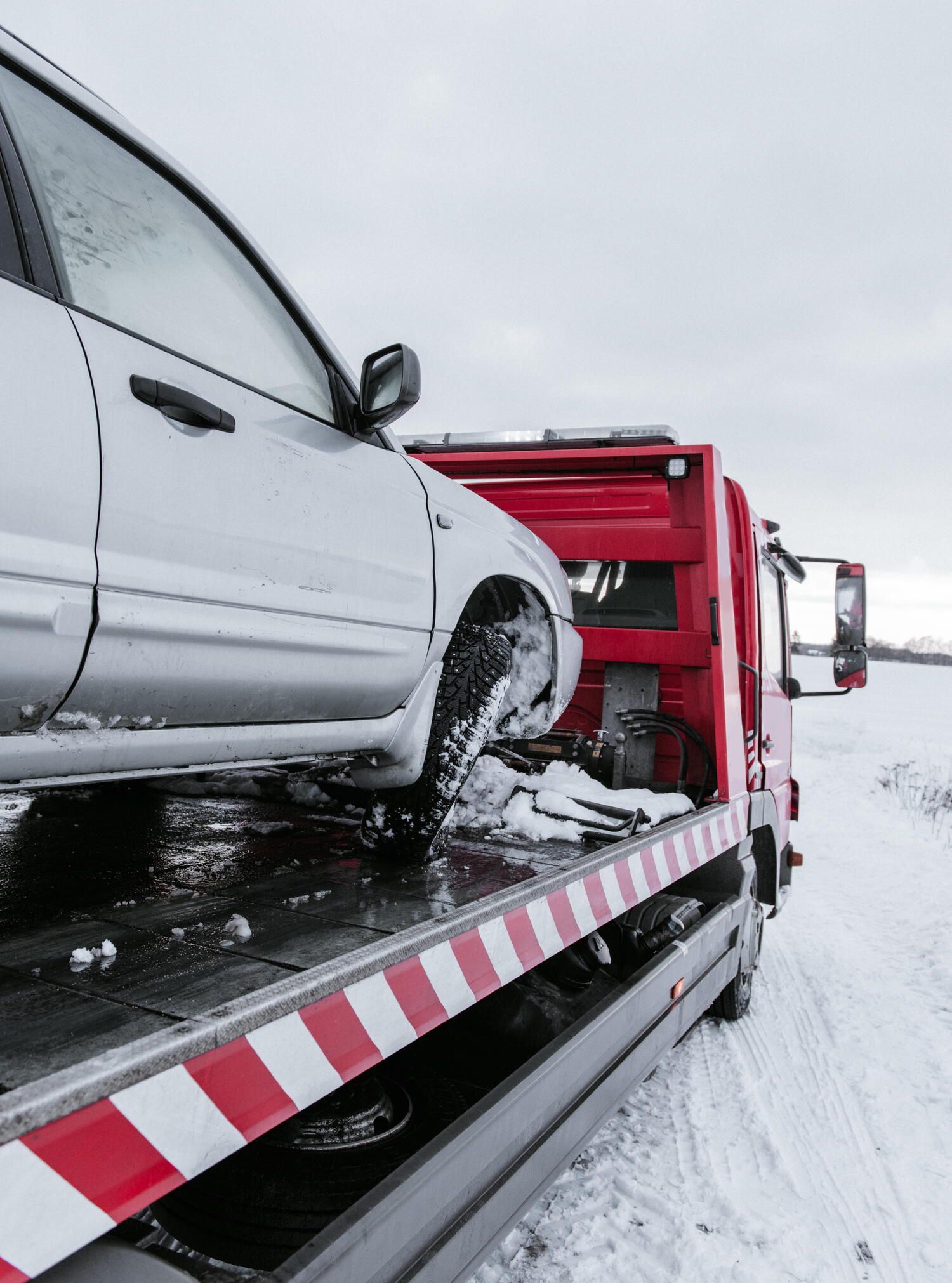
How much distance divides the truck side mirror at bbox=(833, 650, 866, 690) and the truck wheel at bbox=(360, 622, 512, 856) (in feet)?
9.40

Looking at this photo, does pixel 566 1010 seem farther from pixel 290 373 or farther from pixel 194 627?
pixel 290 373

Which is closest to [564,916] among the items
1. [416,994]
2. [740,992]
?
[416,994]

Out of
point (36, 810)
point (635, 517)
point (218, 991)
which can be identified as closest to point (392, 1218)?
point (218, 991)

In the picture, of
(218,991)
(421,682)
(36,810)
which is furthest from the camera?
(36,810)

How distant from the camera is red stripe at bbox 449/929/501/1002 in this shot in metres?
1.77

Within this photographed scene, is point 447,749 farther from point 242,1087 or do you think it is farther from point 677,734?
point 677,734

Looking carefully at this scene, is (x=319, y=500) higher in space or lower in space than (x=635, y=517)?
lower

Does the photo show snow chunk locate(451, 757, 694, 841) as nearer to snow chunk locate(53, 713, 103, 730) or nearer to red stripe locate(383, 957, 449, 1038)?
red stripe locate(383, 957, 449, 1038)

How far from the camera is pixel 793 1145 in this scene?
2.91 m

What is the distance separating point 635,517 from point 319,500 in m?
2.44

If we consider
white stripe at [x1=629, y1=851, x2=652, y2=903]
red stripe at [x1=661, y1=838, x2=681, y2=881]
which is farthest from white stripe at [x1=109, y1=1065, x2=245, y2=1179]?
red stripe at [x1=661, y1=838, x2=681, y2=881]

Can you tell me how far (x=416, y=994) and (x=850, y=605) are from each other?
3743mm

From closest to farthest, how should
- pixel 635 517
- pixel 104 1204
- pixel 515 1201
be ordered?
pixel 104 1204, pixel 515 1201, pixel 635 517

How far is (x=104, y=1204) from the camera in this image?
995mm
